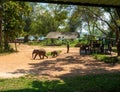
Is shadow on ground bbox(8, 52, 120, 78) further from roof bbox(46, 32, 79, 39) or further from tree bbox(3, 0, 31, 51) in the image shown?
roof bbox(46, 32, 79, 39)

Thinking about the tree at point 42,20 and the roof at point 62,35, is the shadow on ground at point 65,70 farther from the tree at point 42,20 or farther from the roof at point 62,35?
the tree at point 42,20

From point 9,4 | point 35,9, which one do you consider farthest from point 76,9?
point 35,9

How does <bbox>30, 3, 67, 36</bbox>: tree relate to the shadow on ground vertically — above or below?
above

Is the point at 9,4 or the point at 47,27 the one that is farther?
the point at 47,27

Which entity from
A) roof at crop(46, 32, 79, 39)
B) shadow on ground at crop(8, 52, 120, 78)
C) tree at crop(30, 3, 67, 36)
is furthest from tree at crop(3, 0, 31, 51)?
tree at crop(30, 3, 67, 36)

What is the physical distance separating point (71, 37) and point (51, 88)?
6060 cm

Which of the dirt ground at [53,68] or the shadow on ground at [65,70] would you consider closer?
the shadow on ground at [65,70]

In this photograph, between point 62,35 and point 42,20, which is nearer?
point 62,35

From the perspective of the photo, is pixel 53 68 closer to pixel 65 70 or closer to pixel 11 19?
pixel 65 70

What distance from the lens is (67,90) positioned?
10664 mm

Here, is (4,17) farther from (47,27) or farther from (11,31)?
(47,27)

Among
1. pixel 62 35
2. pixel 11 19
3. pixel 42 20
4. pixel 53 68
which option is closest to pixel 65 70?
pixel 53 68

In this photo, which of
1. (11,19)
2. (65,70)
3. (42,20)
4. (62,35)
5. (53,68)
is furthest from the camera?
(42,20)

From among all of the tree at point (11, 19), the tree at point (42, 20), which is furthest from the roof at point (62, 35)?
the tree at point (11, 19)
